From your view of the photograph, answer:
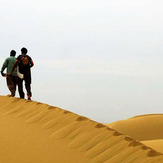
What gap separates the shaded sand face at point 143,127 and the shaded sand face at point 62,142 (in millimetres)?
18427

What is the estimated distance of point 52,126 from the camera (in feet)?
28.6

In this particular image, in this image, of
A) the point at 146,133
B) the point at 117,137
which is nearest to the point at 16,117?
the point at 117,137

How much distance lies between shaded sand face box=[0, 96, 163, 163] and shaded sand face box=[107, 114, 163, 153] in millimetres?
18427

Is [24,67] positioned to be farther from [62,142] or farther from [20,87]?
[62,142]

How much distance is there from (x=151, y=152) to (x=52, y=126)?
2598 mm

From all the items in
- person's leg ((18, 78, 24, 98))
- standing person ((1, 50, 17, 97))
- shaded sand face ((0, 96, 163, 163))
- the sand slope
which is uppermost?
standing person ((1, 50, 17, 97))

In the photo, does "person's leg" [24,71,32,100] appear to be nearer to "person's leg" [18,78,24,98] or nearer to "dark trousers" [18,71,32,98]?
"dark trousers" [18,71,32,98]

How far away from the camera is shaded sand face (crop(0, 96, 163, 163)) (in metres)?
6.89

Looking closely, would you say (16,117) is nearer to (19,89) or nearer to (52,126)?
(52,126)

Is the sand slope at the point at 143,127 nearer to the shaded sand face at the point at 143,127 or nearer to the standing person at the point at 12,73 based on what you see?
the shaded sand face at the point at 143,127

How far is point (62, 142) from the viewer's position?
778 centimetres

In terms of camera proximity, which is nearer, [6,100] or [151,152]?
[151,152]

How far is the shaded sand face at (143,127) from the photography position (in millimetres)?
27547

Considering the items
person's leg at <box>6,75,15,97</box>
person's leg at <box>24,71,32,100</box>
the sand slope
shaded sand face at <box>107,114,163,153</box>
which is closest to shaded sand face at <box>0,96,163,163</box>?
person's leg at <box>24,71,32,100</box>
